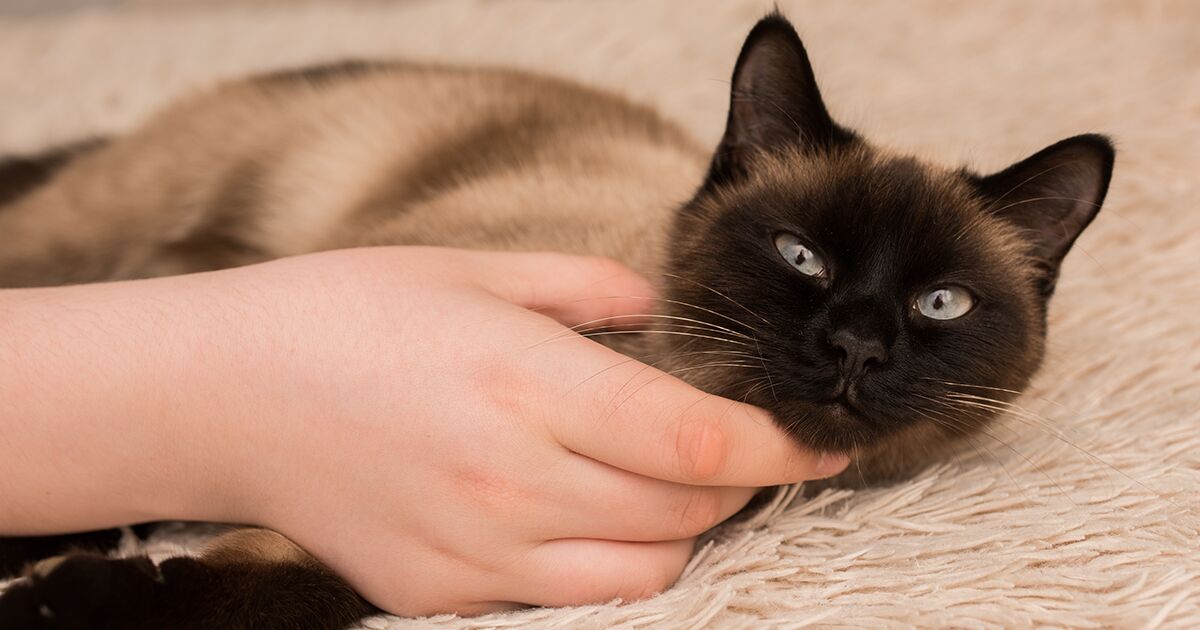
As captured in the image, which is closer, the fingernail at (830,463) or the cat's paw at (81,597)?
the cat's paw at (81,597)

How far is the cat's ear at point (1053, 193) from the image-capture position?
1.04 metres

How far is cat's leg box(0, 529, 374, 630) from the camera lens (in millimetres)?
739

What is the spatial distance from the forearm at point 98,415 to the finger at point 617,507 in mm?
341

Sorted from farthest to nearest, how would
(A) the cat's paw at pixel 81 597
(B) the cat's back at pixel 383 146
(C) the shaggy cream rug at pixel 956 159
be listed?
(B) the cat's back at pixel 383 146 < (C) the shaggy cream rug at pixel 956 159 < (A) the cat's paw at pixel 81 597

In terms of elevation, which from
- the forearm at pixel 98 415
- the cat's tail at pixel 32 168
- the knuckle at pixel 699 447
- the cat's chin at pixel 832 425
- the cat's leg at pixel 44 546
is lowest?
the cat's leg at pixel 44 546

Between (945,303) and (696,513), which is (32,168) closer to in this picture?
(696,513)

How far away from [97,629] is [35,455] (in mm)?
209

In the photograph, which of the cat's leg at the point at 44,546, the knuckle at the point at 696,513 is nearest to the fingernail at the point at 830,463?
the knuckle at the point at 696,513

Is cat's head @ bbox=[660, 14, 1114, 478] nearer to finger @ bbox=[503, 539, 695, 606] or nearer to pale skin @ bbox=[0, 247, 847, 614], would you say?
pale skin @ bbox=[0, 247, 847, 614]

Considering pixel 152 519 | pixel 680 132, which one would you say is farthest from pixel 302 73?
pixel 152 519

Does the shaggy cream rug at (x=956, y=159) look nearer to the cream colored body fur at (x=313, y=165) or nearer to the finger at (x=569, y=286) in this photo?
the finger at (x=569, y=286)

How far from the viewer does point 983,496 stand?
100 centimetres

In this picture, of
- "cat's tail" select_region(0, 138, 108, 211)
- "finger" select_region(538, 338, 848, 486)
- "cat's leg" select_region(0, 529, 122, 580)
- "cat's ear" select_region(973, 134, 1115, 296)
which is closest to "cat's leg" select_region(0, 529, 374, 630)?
"cat's leg" select_region(0, 529, 122, 580)

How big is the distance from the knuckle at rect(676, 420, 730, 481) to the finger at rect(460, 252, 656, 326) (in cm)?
21
